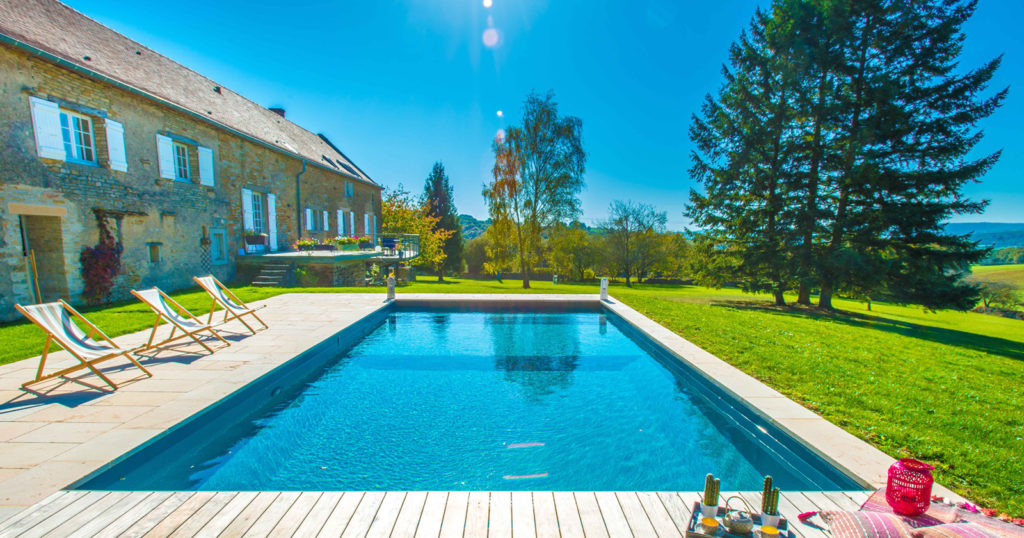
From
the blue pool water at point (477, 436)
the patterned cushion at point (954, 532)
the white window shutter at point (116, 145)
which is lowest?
the blue pool water at point (477, 436)

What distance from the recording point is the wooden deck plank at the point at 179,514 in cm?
206

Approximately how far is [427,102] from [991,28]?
1806 centimetres

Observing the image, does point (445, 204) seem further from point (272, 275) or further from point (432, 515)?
point (432, 515)

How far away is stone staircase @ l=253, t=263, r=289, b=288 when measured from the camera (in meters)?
12.9

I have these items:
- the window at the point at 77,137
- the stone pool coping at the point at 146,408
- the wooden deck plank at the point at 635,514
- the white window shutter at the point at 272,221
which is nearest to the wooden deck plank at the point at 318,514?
the stone pool coping at the point at 146,408

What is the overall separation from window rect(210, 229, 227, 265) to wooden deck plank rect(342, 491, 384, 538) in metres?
14.0

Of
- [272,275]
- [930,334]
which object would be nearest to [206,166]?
[272,275]

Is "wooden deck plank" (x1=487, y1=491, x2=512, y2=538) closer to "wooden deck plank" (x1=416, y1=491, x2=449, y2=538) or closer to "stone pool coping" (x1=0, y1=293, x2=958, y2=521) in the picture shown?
"wooden deck plank" (x1=416, y1=491, x2=449, y2=538)

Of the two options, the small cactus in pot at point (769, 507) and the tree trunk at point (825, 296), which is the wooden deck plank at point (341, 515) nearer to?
the small cactus in pot at point (769, 507)

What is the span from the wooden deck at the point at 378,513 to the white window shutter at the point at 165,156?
12.2m

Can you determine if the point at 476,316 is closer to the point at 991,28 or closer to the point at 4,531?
the point at 4,531

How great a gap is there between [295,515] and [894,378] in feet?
21.9

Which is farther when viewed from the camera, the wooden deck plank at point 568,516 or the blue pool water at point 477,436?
the blue pool water at point 477,436

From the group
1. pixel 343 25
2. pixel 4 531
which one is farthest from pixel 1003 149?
pixel 343 25
